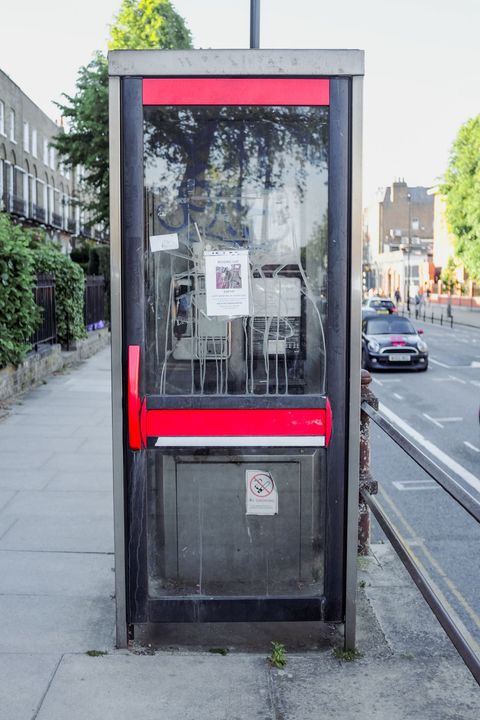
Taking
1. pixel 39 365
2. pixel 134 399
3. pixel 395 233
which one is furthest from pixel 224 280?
pixel 395 233

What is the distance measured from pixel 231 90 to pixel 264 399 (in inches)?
58.3

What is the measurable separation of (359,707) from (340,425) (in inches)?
50.8

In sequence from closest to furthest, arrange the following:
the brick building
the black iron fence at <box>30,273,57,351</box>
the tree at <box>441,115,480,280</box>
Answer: the black iron fence at <box>30,273,57,351</box> → the tree at <box>441,115,480,280</box> → the brick building

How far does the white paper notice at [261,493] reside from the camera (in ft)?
14.1

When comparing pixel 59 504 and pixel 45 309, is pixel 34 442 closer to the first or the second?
pixel 59 504

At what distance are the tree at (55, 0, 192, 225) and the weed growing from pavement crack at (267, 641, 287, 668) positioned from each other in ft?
110

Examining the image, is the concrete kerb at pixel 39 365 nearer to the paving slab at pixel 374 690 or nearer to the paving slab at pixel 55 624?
the paving slab at pixel 55 624

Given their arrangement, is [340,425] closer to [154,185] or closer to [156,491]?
[156,491]

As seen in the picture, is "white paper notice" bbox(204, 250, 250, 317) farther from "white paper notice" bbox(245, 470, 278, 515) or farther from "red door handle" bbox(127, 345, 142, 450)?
"white paper notice" bbox(245, 470, 278, 515)

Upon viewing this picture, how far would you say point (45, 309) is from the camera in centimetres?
1753

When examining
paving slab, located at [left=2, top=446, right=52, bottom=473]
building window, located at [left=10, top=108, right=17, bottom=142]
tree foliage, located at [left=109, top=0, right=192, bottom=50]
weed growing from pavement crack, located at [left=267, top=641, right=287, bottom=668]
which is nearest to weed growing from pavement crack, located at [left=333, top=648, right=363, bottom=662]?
weed growing from pavement crack, located at [left=267, top=641, right=287, bottom=668]

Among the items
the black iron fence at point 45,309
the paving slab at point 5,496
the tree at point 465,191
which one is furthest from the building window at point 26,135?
the paving slab at point 5,496

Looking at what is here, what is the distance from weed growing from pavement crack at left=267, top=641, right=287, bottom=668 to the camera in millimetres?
4172

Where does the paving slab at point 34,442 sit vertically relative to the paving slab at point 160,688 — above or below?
below
